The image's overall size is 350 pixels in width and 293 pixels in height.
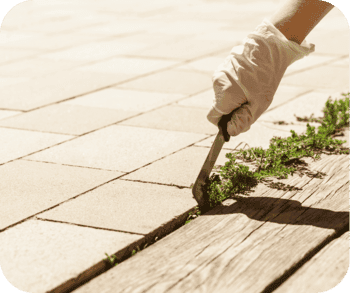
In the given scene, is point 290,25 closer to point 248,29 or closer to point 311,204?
point 311,204

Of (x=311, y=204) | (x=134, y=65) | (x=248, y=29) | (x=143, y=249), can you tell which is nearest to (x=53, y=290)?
(x=143, y=249)

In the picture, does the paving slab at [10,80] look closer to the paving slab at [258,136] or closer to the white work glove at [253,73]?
the paving slab at [258,136]

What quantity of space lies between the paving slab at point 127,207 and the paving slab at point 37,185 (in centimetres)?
11

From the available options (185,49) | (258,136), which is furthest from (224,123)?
(185,49)

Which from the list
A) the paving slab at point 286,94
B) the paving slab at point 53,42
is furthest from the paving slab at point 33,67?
the paving slab at point 286,94

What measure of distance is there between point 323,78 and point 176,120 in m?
2.39

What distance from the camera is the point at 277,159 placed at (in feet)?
13.0

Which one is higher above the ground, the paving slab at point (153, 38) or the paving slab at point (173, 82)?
the paving slab at point (173, 82)

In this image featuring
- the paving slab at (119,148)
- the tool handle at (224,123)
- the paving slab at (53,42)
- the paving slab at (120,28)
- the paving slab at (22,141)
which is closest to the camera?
the tool handle at (224,123)

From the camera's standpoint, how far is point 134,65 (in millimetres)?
7613

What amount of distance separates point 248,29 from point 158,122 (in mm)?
5705

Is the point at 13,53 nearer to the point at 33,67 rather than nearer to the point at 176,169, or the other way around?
the point at 33,67

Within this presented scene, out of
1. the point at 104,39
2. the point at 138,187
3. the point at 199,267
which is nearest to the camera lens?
the point at 199,267

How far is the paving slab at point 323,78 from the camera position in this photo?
21.1 feet
